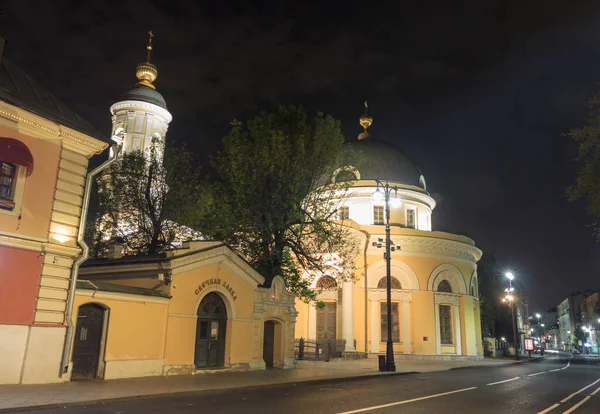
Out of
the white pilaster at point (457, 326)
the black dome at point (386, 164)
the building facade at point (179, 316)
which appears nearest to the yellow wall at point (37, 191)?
the building facade at point (179, 316)

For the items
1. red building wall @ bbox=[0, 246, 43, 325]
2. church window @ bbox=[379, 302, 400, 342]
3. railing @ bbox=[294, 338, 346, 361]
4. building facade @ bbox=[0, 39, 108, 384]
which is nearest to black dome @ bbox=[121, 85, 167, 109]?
railing @ bbox=[294, 338, 346, 361]

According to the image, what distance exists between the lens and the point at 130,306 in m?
15.7

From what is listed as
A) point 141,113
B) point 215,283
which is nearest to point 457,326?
point 215,283

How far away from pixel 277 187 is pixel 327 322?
13449 millimetres

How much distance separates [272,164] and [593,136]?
12.8 meters

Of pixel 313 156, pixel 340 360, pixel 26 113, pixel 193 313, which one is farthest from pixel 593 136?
pixel 340 360

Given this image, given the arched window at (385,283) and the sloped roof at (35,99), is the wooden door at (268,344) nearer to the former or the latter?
the sloped roof at (35,99)

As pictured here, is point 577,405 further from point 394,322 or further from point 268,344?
point 394,322

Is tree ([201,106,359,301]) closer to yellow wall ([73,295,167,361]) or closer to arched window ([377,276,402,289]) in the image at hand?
yellow wall ([73,295,167,361])

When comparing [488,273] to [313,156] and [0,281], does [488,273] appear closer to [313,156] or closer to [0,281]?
[313,156]

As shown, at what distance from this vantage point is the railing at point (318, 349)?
96.6ft

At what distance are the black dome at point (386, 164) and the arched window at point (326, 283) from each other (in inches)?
383

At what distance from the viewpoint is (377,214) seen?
125 feet

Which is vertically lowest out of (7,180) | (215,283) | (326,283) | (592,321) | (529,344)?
(529,344)
